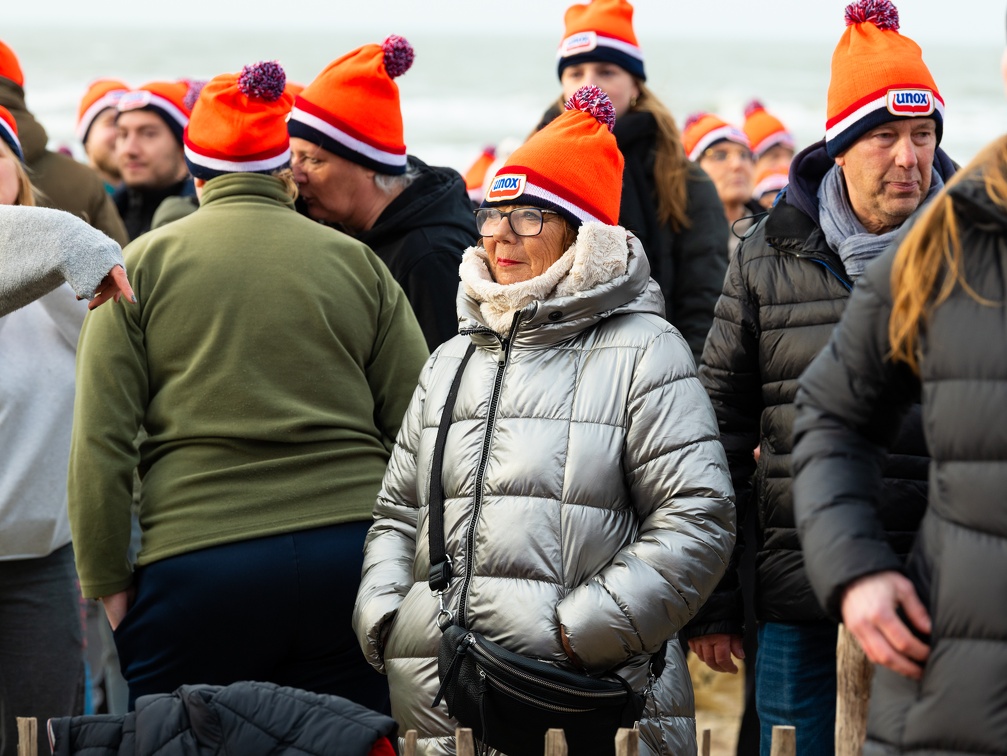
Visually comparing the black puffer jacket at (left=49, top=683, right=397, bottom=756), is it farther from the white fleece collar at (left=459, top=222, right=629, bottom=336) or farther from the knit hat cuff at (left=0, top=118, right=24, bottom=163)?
the knit hat cuff at (left=0, top=118, right=24, bottom=163)

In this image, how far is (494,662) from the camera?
104 inches

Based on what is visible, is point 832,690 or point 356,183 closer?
Answer: point 832,690

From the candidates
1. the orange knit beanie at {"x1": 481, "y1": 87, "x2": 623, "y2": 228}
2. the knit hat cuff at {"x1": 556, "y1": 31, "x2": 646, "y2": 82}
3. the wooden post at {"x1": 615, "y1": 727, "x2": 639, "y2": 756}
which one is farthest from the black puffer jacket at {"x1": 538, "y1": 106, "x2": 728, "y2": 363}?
the wooden post at {"x1": 615, "y1": 727, "x2": 639, "y2": 756}

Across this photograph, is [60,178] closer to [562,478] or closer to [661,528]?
[562,478]

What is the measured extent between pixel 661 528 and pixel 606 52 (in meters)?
2.76

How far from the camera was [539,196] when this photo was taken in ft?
9.98

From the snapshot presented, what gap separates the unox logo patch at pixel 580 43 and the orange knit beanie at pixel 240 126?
1.64 metres

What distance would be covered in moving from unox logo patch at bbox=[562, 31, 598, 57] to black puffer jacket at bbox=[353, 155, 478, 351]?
1.09m

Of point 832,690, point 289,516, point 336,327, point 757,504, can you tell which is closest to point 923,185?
point 757,504

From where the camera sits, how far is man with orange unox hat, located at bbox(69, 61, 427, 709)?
3.29 m

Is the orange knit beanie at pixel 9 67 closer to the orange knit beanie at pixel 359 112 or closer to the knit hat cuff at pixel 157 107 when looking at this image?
the knit hat cuff at pixel 157 107

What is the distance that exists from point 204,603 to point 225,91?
133cm

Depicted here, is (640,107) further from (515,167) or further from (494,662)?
(494,662)

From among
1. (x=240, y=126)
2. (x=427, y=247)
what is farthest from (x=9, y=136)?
(x=427, y=247)
